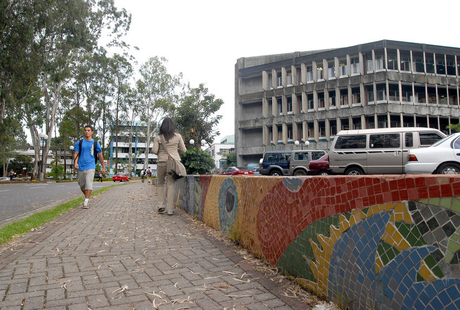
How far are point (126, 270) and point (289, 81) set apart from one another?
4115 centimetres

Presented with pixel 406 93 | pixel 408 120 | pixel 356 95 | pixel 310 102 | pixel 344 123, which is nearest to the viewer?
pixel 406 93

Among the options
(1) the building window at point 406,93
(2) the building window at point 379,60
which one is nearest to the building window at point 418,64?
(1) the building window at point 406,93

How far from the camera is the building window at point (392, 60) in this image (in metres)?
34.6

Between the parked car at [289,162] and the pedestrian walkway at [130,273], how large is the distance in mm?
14577

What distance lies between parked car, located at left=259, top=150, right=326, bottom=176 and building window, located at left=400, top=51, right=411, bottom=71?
22661 millimetres

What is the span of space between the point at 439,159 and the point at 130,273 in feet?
26.8

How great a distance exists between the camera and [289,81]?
42000 mm

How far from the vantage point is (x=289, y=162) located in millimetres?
19688

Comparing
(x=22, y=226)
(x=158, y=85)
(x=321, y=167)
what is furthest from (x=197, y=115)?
(x=22, y=226)

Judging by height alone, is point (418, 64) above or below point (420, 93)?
above

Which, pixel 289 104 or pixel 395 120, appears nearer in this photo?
pixel 395 120

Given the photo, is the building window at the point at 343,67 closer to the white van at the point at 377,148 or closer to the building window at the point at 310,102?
the building window at the point at 310,102

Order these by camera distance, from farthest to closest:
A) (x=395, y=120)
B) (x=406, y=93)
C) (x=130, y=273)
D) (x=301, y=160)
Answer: (x=406, y=93) → (x=395, y=120) → (x=301, y=160) → (x=130, y=273)

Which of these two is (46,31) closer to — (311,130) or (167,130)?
(167,130)
